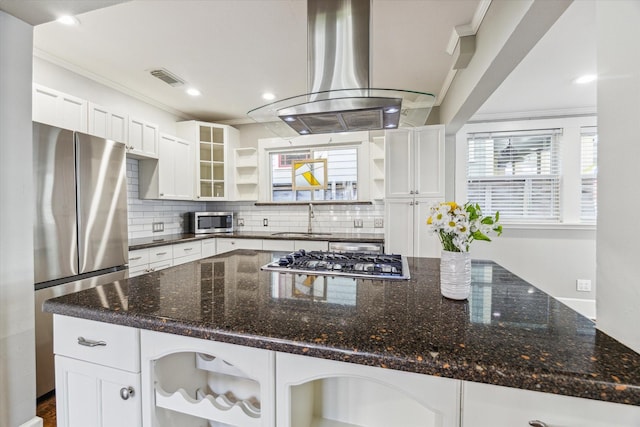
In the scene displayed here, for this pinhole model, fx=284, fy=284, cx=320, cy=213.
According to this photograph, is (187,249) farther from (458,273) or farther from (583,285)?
(583,285)

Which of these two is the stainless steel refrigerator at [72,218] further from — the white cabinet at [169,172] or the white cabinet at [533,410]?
the white cabinet at [533,410]

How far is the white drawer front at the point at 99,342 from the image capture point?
3.26 ft

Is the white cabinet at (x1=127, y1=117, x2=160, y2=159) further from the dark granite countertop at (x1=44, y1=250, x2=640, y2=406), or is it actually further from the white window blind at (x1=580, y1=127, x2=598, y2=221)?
the white window blind at (x1=580, y1=127, x2=598, y2=221)

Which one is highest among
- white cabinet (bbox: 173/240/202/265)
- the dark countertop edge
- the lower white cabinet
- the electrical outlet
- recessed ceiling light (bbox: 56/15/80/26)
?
recessed ceiling light (bbox: 56/15/80/26)

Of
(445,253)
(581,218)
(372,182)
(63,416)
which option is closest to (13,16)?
(63,416)

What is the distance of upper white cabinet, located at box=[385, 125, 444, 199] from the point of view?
3104 millimetres

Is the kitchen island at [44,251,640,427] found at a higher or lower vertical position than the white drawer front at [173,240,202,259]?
higher

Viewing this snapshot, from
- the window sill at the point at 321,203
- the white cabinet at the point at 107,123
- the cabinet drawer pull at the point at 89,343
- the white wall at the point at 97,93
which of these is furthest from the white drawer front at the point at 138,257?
the cabinet drawer pull at the point at 89,343

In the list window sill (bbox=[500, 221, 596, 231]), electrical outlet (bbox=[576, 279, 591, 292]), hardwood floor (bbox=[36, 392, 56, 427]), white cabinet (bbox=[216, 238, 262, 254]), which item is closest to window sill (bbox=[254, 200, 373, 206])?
white cabinet (bbox=[216, 238, 262, 254])

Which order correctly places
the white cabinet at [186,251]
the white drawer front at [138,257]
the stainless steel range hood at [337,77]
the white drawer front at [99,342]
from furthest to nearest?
the white cabinet at [186,251]
the white drawer front at [138,257]
the stainless steel range hood at [337,77]
the white drawer front at [99,342]

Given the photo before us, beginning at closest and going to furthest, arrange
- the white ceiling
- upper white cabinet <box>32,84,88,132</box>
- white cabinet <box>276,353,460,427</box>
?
1. white cabinet <box>276,353,460,427</box>
2. the white ceiling
3. upper white cabinet <box>32,84,88,132</box>

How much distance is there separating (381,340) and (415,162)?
2.72 m

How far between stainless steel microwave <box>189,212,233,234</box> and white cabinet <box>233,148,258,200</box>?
0.35 meters

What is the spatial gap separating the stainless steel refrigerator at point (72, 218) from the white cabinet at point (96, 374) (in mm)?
1078
